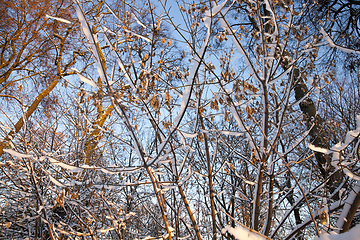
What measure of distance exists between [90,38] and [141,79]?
59 centimetres

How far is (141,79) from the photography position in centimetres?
179

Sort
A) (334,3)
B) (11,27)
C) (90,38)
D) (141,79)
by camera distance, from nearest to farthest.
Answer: (90,38), (141,79), (334,3), (11,27)

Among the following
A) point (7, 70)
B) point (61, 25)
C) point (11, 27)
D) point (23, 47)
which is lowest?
point (7, 70)

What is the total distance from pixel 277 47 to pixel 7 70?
7.19 m

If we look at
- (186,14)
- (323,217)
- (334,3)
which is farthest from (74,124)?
(334,3)

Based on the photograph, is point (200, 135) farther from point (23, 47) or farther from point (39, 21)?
point (39, 21)

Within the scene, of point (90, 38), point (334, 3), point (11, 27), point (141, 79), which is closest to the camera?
point (90, 38)

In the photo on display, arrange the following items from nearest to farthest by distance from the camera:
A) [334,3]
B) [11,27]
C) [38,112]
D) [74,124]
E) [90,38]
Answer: [90,38], [74,124], [334,3], [11,27], [38,112]

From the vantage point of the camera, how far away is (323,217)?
53.2 inches

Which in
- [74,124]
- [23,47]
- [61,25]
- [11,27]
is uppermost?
[61,25]

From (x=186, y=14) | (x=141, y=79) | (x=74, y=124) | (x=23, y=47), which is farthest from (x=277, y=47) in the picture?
(x=23, y=47)

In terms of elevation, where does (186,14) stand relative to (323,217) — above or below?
above

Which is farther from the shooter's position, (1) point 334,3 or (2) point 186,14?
(1) point 334,3

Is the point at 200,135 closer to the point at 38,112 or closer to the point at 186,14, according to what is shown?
the point at 186,14
